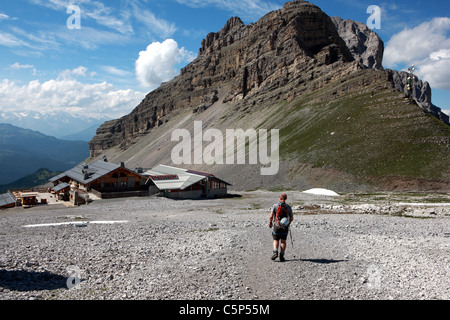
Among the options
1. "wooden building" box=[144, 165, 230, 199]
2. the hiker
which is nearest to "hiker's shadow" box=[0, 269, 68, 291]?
the hiker

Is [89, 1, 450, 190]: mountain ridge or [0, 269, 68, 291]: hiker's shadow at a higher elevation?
[89, 1, 450, 190]: mountain ridge

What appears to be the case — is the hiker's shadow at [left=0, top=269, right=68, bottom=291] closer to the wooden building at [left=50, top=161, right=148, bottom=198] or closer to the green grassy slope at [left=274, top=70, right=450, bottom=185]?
the wooden building at [left=50, top=161, right=148, bottom=198]

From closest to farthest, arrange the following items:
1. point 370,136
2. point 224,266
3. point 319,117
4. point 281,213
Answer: point 224,266 < point 281,213 < point 370,136 < point 319,117

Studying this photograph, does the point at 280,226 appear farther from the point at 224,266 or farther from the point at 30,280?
the point at 30,280

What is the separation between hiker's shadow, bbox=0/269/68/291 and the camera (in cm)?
1084

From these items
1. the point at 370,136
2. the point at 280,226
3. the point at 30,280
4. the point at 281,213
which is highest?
the point at 370,136

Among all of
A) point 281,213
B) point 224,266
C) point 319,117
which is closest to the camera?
point 224,266

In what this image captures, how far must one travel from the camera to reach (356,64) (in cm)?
10656

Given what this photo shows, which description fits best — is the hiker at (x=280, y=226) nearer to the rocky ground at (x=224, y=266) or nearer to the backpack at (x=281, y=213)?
the backpack at (x=281, y=213)

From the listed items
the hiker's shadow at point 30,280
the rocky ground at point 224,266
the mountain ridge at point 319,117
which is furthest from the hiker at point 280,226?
the mountain ridge at point 319,117

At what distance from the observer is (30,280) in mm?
11578

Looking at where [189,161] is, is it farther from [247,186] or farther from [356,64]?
[356,64]

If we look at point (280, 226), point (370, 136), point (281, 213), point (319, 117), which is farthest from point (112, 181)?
point (319, 117)

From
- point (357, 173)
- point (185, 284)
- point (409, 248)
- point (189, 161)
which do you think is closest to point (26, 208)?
point (185, 284)
